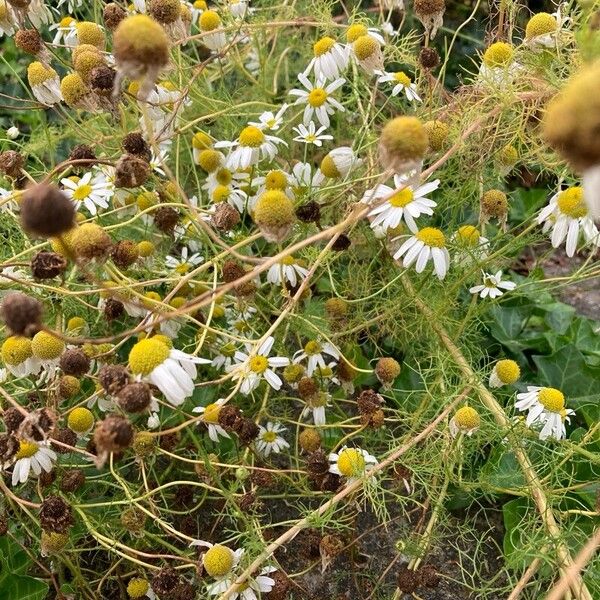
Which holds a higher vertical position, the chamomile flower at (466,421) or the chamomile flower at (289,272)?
the chamomile flower at (289,272)

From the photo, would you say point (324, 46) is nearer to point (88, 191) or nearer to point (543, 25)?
point (543, 25)

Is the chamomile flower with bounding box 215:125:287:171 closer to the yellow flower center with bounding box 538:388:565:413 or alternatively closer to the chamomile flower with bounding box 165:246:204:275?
the chamomile flower with bounding box 165:246:204:275

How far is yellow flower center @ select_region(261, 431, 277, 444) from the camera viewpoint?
1.39 meters

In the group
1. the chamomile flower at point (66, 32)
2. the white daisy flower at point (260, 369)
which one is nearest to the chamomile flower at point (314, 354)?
the white daisy flower at point (260, 369)

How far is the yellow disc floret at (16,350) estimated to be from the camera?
116 cm

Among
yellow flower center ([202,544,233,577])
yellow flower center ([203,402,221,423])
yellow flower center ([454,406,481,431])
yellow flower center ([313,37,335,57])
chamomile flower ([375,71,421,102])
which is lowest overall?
yellow flower center ([202,544,233,577])

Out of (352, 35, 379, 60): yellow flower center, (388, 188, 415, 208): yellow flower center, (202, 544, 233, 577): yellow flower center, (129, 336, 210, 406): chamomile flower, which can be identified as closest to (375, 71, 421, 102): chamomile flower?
(352, 35, 379, 60): yellow flower center

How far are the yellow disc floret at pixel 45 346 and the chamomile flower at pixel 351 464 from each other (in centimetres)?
46

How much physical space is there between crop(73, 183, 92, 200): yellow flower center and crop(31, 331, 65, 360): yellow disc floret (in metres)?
0.36

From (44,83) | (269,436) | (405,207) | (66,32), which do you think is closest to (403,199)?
(405,207)

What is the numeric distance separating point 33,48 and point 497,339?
1.13m

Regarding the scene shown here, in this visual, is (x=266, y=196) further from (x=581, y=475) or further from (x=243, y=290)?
(x=581, y=475)

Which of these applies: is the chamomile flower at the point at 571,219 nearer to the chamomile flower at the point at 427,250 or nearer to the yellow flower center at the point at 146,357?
the chamomile flower at the point at 427,250

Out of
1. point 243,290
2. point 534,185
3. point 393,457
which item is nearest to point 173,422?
point 243,290
